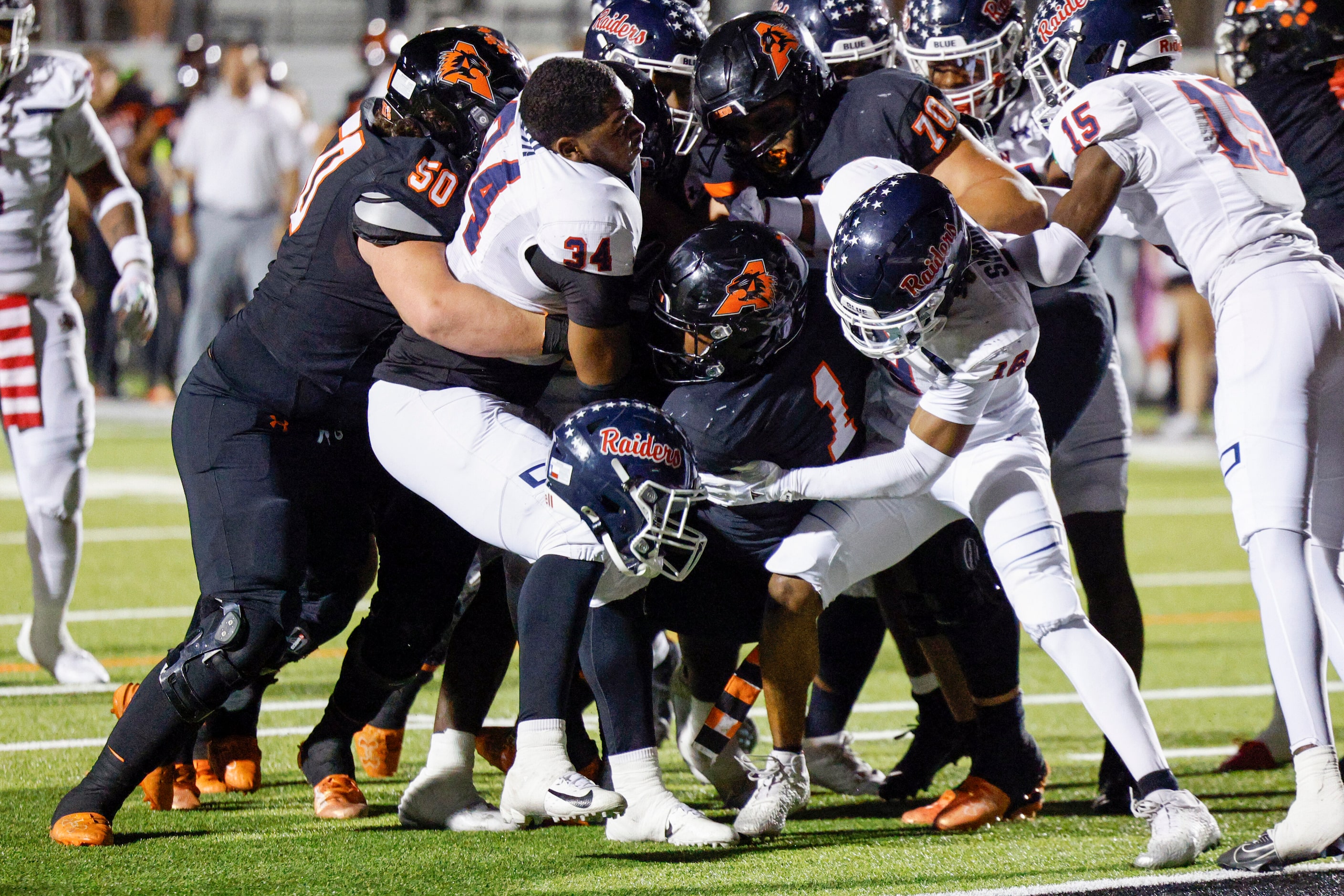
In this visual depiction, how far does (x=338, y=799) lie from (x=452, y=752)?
12.6 inches

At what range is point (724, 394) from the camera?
12.2ft

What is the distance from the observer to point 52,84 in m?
5.21

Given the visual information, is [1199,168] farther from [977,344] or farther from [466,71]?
[466,71]

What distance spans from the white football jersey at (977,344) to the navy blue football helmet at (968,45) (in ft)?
2.68

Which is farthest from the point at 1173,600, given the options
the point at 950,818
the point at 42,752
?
the point at 42,752

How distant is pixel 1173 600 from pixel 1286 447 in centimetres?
408

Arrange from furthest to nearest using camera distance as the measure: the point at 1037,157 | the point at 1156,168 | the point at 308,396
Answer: the point at 1037,157
the point at 308,396
the point at 1156,168

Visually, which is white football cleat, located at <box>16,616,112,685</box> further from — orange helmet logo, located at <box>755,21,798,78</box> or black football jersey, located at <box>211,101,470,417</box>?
orange helmet logo, located at <box>755,21,798,78</box>

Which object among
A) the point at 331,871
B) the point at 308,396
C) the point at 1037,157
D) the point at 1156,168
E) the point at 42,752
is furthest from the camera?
the point at 1037,157

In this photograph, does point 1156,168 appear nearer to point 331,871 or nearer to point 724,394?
point 724,394

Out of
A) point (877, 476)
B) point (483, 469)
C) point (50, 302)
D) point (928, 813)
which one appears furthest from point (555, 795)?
point (50, 302)

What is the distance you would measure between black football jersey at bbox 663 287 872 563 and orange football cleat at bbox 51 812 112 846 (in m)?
1.50

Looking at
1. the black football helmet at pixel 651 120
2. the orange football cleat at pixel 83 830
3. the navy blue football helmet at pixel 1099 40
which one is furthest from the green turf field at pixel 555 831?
the navy blue football helmet at pixel 1099 40

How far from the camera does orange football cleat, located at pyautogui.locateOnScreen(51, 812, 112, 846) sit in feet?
11.3
